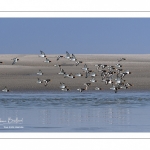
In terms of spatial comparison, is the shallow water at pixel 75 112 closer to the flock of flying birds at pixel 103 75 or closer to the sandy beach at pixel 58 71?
the flock of flying birds at pixel 103 75

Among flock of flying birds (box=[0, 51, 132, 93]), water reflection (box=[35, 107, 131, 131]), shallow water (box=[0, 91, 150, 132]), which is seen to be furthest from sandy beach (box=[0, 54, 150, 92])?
water reflection (box=[35, 107, 131, 131])

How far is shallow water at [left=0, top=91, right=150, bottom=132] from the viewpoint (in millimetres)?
14945

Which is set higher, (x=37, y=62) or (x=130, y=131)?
(x=37, y=62)

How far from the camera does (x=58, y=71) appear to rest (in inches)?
1038

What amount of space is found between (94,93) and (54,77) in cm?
321

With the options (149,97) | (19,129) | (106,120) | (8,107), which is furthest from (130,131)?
(149,97)

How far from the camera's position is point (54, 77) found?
25234 mm

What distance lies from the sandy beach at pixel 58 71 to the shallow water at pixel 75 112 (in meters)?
1.63

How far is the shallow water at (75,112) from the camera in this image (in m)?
14.9
